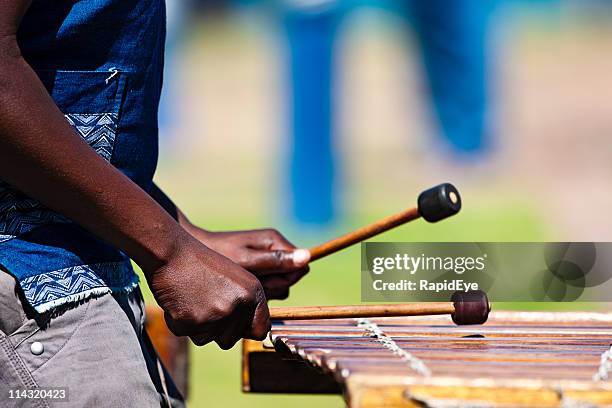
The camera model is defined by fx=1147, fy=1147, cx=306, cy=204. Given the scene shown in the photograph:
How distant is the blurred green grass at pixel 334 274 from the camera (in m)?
4.27

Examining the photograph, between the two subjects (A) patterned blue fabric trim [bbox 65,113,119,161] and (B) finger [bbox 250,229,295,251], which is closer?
(A) patterned blue fabric trim [bbox 65,113,119,161]

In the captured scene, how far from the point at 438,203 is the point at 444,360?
577 mm

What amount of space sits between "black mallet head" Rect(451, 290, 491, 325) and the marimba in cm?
3

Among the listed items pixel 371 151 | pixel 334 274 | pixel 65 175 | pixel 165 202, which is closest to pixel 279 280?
pixel 165 202

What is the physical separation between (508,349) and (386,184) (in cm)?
781

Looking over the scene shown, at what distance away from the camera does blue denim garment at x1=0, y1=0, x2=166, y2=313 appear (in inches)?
64.7

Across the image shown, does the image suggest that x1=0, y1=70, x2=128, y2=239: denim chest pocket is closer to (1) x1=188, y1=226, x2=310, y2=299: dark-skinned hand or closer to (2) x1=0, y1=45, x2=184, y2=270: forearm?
(2) x1=0, y1=45, x2=184, y2=270: forearm

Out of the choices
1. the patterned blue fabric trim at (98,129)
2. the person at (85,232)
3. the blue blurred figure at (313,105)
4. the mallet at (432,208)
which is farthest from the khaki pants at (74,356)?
the blue blurred figure at (313,105)

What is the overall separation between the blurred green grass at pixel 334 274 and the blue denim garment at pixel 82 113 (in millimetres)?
1593

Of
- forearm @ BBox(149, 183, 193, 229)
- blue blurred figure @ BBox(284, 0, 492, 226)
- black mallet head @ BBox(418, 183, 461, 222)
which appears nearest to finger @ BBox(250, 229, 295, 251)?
forearm @ BBox(149, 183, 193, 229)

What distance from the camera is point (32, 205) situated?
1.67 metres

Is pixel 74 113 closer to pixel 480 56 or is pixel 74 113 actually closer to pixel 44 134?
pixel 44 134

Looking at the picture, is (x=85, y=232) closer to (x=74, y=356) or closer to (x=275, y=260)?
(x=74, y=356)

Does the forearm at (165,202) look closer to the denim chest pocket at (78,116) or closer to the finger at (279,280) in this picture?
the finger at (279,280)
